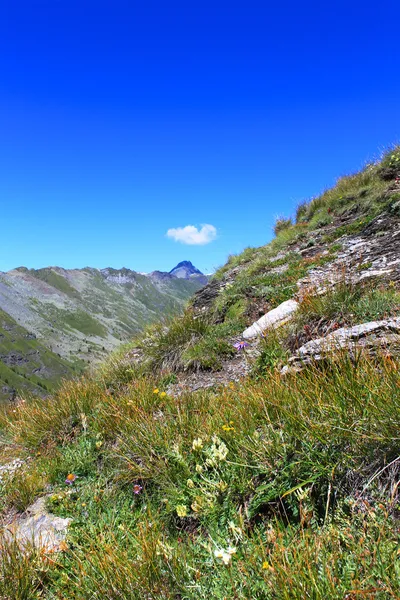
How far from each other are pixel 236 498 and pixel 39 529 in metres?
2.08

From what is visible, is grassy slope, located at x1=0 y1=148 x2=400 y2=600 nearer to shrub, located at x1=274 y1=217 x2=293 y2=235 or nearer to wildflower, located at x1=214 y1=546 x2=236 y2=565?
wildflower, located at x1=214 y1=546 x2=236 y2=565

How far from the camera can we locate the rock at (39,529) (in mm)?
2914

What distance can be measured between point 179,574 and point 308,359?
111 inches

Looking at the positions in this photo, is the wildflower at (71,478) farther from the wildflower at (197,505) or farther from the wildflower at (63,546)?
the wildflower at (197,505)

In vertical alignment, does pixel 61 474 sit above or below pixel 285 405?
below

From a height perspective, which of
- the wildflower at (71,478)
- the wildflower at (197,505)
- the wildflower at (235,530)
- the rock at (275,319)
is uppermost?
the rock at (275,319)

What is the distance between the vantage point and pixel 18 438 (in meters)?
5.66

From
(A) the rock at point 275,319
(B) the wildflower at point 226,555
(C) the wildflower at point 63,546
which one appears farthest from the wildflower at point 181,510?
(A) the rock at point 275,319

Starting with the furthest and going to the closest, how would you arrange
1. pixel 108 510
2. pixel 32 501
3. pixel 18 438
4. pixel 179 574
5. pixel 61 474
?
pixel 18 438, pixel 61 474, pixel 32 501, pixel 108 510, pixel 179 574

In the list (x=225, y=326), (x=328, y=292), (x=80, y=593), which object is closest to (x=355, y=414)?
(x=80, y=593)

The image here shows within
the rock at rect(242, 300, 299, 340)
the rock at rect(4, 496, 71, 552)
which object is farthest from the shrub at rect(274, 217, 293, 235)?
the rock at rect(4, 496, 71, 552)

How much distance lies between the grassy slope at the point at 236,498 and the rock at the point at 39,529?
0.11m

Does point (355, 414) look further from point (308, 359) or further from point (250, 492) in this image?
point (308, 359)

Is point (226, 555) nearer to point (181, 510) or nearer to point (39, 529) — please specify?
point (181, 510)
